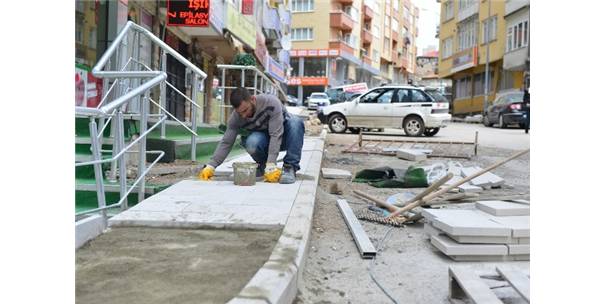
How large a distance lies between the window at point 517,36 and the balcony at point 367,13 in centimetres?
3161

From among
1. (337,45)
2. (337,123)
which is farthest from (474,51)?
(337,123)

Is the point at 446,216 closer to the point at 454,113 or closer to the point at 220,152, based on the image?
the point at 220,152

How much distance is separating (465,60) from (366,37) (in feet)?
77.0

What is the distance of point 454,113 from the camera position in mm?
48219

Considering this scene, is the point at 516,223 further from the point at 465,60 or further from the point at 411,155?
the point at 465,60

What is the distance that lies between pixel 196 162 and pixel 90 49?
4.62m

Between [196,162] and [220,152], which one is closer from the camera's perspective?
[220,152]

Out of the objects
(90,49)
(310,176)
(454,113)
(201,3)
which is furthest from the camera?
(454,113)

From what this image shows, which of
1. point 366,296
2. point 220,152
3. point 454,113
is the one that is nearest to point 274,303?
point 366,296

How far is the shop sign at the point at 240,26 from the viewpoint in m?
16.7

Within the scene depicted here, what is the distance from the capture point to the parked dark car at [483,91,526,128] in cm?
2241

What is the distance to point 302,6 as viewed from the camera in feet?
186

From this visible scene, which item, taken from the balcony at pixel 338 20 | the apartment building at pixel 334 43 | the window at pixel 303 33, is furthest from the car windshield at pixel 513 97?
the window at pixel 303 33
